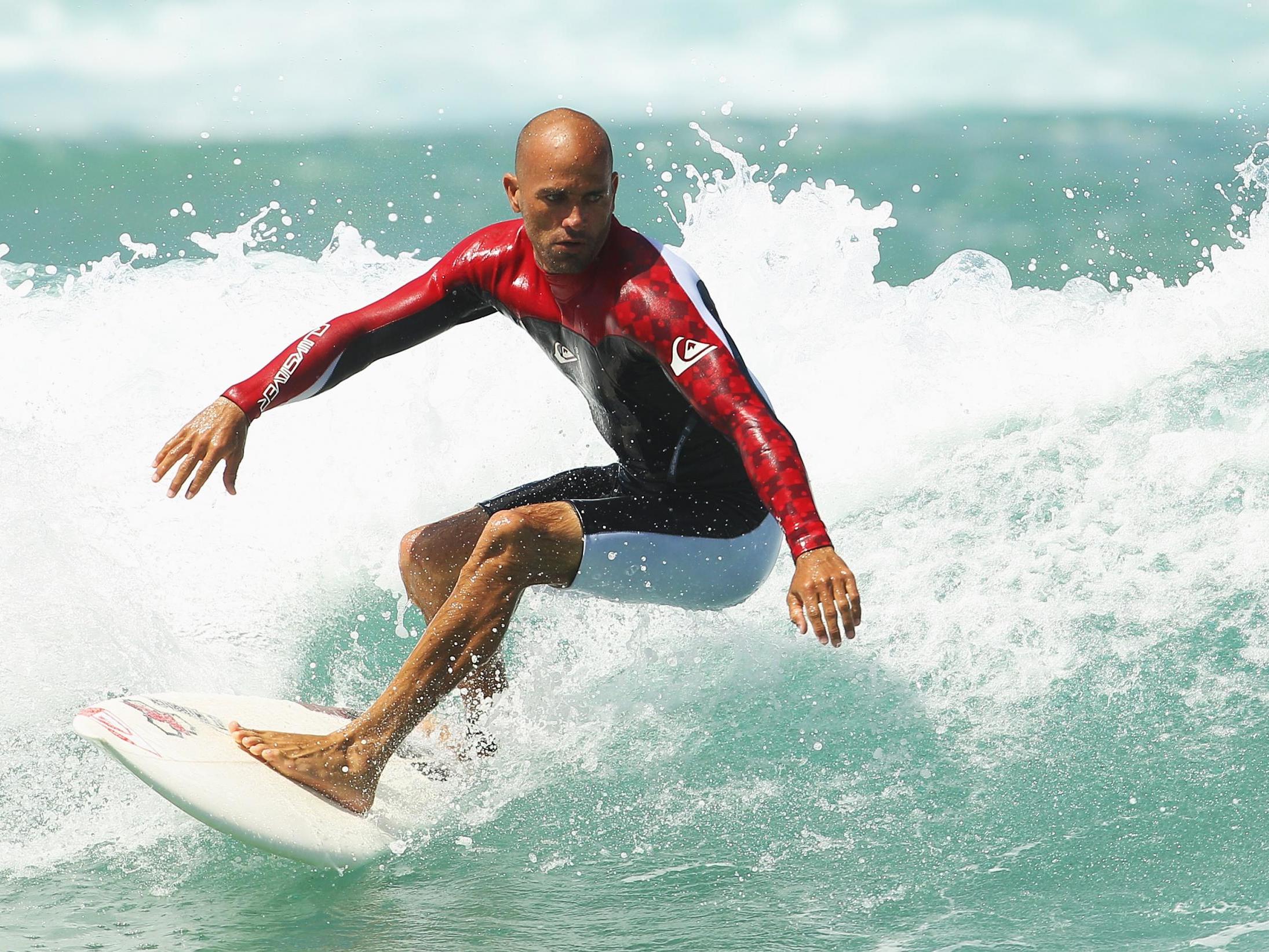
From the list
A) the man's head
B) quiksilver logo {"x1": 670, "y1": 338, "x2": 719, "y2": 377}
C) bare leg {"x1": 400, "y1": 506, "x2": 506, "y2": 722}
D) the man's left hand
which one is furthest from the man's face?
the man's left hand

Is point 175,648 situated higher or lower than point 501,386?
lower

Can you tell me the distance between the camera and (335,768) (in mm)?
3512

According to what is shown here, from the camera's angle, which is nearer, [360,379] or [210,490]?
[210,490]

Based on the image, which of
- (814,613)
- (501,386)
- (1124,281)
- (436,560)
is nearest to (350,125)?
(1124,281)

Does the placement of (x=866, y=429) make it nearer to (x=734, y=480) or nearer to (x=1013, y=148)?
(x=734, y=480)

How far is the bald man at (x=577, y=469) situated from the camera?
339 centimetres

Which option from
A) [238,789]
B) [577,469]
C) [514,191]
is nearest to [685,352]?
[514,191]

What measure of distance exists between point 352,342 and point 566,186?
2.95ft

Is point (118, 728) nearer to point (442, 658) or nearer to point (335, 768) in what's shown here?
point (335, 768)

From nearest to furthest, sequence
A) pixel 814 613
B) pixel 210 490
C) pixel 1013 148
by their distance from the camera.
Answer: pixel 814 613 → pixel 210 490 → pixel 1013 148

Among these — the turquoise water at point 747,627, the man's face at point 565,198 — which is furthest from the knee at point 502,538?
the turquoise water at point 747,627

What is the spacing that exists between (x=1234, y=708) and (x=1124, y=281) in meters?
7.83

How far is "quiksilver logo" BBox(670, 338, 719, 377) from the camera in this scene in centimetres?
345

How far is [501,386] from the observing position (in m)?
6.77
